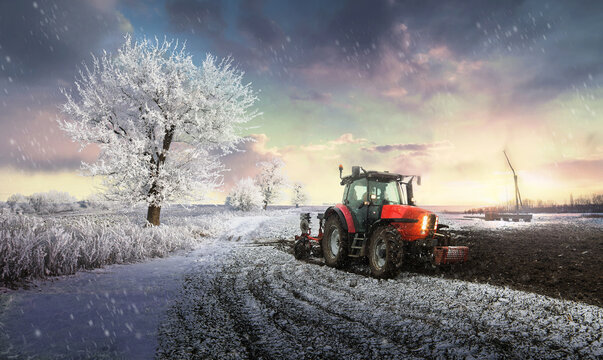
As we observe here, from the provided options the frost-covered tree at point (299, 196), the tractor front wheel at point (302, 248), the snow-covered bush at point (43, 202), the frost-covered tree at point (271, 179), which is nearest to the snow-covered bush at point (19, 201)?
the snow-covered bush at point (43, 202)

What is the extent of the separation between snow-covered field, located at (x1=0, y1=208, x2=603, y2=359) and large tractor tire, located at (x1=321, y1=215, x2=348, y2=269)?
1.45 m

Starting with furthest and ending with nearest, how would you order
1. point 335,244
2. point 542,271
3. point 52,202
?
point 52,202
point 335,244
point 542,271

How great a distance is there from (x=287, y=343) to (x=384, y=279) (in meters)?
3.70

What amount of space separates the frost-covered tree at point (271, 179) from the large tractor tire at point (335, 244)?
51.5 metres

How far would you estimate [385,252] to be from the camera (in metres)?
6.77

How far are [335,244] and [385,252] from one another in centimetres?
202

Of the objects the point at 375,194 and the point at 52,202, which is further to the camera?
the point at 52,202

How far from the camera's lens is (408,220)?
679 centimetres

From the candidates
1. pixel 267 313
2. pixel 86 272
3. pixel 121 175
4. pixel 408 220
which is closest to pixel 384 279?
pixel 408 220

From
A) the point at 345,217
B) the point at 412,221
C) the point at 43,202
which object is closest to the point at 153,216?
the point at 345,217

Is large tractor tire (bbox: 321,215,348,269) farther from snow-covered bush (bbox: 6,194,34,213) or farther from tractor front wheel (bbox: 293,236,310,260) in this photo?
snow-covered bush (bbox: 6,194,34,213)

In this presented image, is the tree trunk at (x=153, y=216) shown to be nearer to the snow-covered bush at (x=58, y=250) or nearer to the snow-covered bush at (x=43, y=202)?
the snow-covered bush at (x=58, y=250)

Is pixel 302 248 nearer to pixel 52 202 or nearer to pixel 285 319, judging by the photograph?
pixel 285 319

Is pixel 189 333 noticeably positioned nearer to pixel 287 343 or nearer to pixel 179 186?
pixel 287 343
